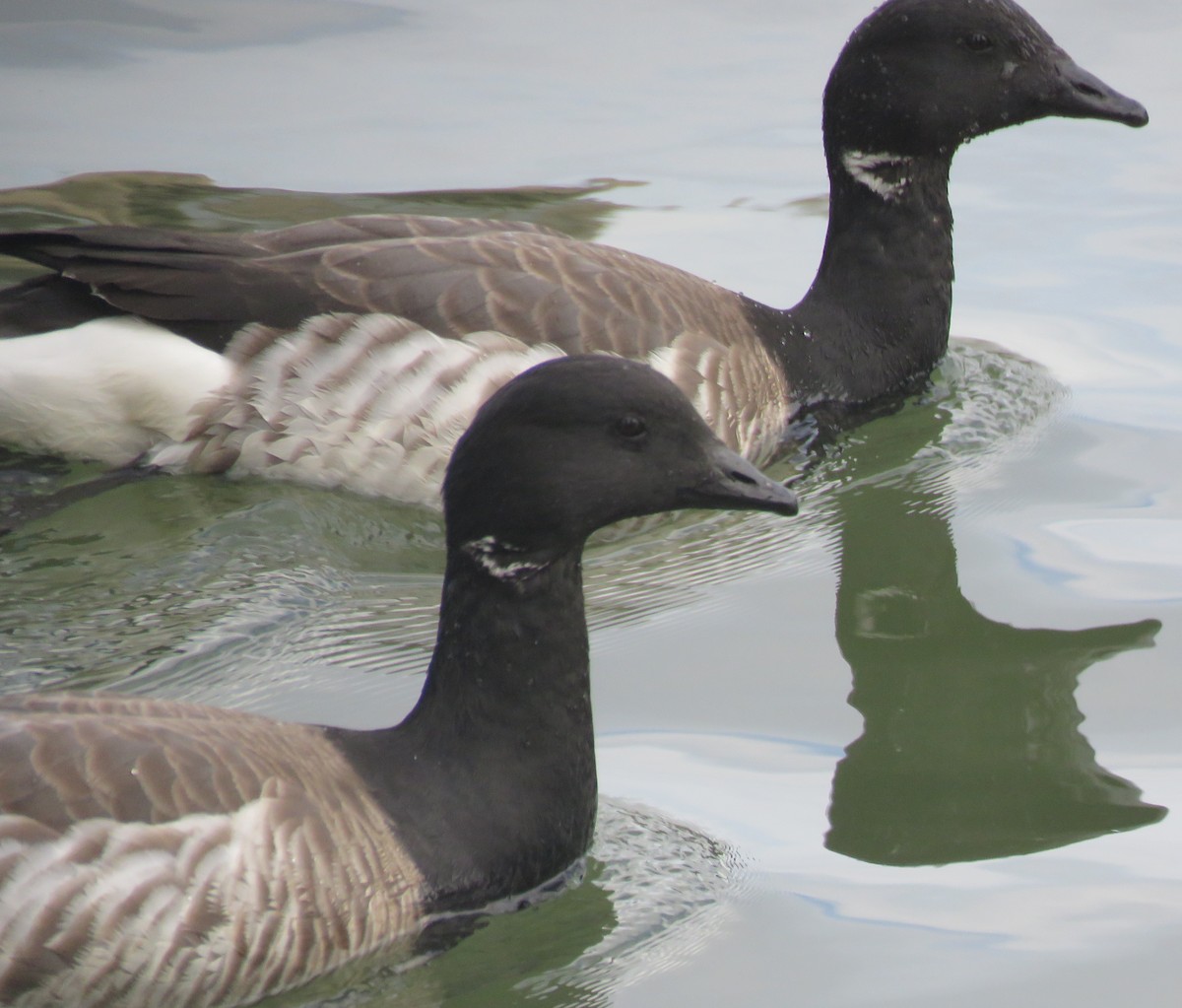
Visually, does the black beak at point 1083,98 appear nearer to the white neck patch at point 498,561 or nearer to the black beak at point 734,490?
the black beak at point 734,490

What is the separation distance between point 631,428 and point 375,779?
45.0 inches

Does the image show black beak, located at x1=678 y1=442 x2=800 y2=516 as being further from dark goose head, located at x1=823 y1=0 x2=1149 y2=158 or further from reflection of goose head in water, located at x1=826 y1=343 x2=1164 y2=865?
dark goose head, located at x1=823 y1=0 x2=1149 y2=158

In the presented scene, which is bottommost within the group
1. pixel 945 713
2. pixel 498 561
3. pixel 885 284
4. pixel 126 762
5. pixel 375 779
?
pixel 945 713

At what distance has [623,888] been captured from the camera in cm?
541

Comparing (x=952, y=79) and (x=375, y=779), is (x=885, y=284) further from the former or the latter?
(x=375, y=779)

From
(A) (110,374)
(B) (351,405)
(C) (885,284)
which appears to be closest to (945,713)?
Answer: (B) (351,405)

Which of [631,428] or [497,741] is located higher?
[631,428]

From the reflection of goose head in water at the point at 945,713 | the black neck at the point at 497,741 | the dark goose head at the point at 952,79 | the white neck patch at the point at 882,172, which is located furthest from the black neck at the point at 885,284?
the black neck at the point at 497,741

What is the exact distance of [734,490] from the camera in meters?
5.39

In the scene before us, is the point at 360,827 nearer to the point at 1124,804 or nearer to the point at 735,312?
the point at 1124,804

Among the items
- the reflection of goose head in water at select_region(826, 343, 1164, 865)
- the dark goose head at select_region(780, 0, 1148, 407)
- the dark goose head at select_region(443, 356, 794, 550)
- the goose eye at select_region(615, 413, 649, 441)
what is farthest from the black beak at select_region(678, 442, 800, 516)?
the dark goose head at select_region(780, 0, 1148, 407)

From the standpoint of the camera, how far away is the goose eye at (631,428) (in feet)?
17.5

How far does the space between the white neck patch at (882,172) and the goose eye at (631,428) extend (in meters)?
3.89

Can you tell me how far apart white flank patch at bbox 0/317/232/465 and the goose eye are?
275cm
